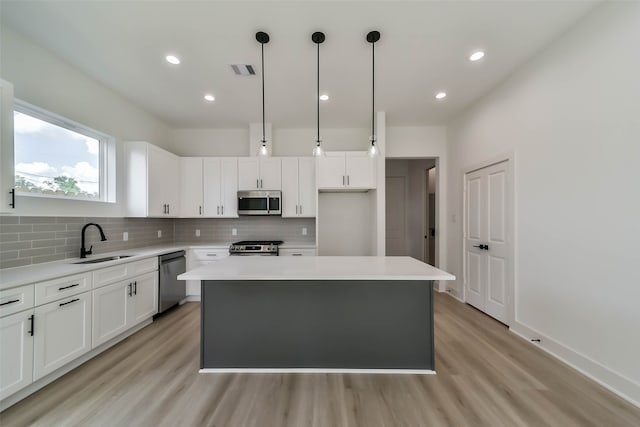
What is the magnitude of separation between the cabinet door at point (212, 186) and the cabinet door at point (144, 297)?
133cm

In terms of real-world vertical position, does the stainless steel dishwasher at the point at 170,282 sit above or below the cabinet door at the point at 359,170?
below

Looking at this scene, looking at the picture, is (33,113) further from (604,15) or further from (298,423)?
(604,15)

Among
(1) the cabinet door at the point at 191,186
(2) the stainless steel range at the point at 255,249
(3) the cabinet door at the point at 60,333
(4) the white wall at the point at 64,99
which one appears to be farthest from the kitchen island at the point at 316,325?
(1) the cabinet door at the point at 191,186

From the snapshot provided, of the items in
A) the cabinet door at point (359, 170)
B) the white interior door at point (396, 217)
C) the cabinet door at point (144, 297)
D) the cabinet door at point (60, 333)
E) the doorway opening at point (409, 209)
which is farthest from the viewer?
the white interior door at point (396, 217)

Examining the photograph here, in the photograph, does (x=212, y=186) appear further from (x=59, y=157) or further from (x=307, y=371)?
(x=307, y=371)

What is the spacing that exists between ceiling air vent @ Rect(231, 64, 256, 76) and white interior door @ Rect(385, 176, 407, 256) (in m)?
3.87


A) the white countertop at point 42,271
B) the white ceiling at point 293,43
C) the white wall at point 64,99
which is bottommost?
the white countertop at point 42,271

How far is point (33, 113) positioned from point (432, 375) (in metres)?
4.34

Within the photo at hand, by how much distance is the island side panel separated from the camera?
6.72 feet

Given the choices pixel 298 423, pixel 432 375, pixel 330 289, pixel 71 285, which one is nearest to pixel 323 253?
pixel 330 289

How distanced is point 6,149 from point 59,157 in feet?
3.23

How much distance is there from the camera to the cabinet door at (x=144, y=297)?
106 inches

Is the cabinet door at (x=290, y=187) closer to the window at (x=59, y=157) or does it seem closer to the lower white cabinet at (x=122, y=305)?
the lower white cabinet at (x=122, y=305)

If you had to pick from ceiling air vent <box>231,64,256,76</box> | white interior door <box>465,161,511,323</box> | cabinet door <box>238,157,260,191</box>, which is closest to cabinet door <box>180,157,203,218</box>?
cabinet door <box>238,157,260,191</box>
